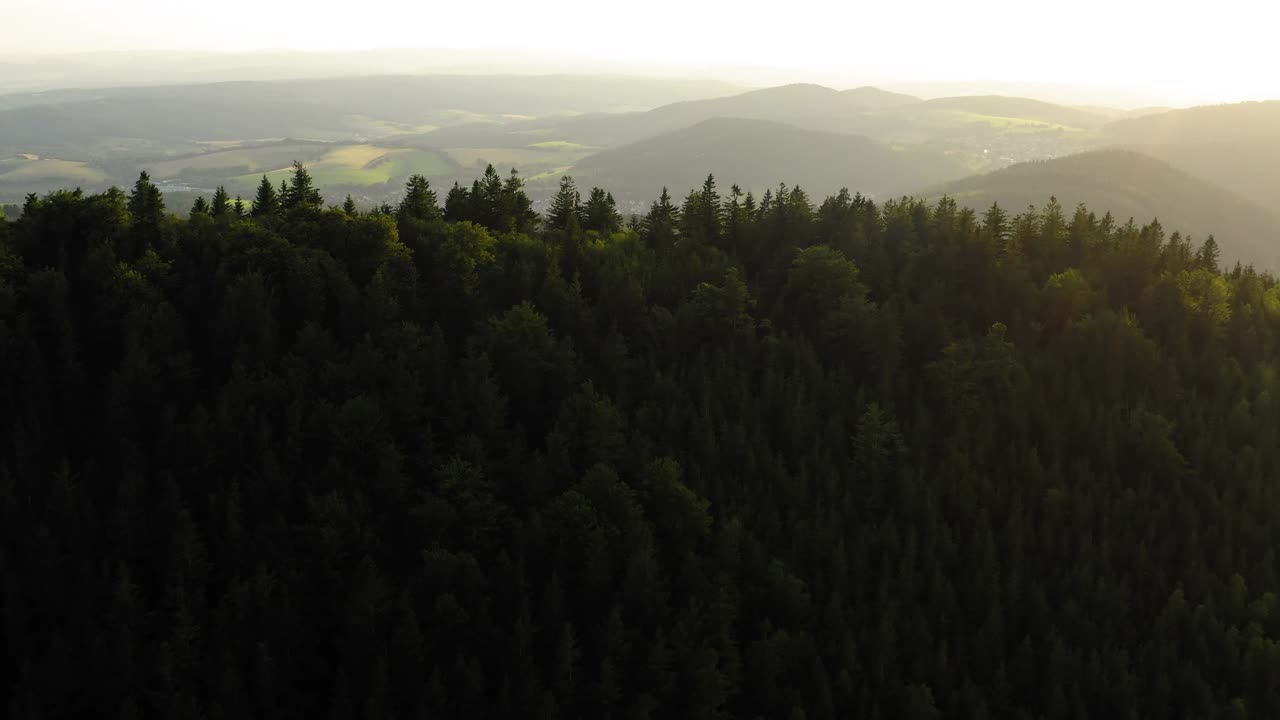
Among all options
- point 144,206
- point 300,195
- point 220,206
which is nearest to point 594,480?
point 300,195

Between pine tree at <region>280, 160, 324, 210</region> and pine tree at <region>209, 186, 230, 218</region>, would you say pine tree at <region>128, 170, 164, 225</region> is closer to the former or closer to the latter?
pine tree at <region>209, 186, 230, 218</region>

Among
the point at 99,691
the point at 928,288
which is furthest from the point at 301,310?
the point at 928,288

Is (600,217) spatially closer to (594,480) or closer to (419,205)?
(419,205)

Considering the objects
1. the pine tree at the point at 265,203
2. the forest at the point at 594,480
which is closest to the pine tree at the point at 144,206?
the forest at the point at 594,480

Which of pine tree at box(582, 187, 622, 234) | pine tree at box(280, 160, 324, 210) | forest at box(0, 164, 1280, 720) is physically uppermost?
pine tree at box(280, 160, 324, 210)

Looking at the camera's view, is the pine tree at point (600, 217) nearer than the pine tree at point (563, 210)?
No

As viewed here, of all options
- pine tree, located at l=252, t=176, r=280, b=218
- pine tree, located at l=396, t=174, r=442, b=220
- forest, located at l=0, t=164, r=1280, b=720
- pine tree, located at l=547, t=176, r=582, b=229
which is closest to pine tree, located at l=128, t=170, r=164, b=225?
forest, located at l=0, t=164, r=1280, b=720

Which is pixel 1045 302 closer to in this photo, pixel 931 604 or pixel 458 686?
pixel 931 604

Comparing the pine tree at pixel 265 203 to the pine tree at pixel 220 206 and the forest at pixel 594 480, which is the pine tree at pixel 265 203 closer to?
the forest at pixel 594 480

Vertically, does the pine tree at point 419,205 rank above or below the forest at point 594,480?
above
